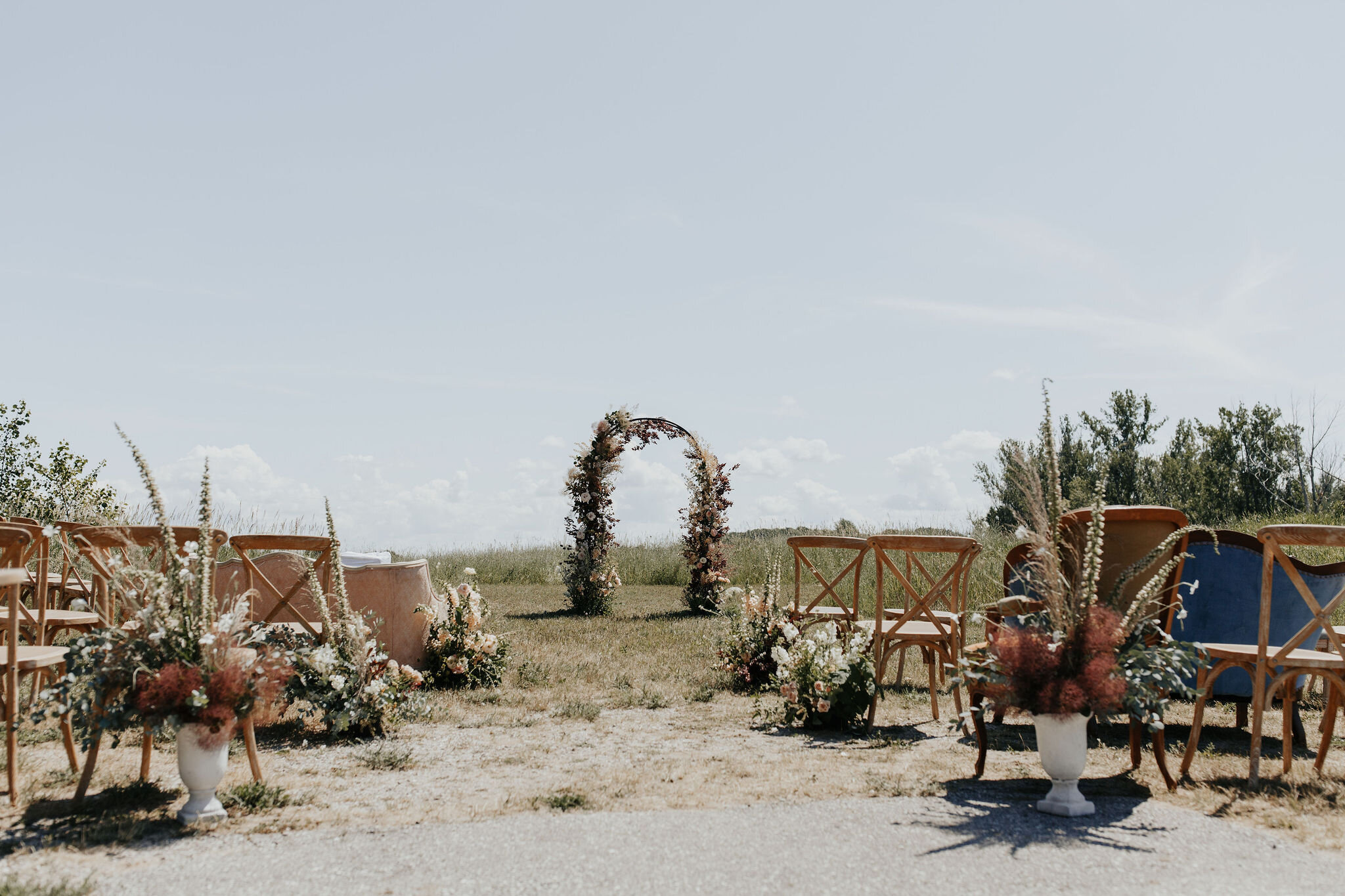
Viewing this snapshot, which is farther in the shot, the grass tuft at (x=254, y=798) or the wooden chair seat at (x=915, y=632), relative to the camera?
the wooden chair seat at (x=915, y=632)

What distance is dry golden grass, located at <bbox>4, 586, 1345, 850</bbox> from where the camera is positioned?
3.58m

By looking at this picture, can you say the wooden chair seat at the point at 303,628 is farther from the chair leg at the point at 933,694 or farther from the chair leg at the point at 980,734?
the chair leg at the point at 933,694

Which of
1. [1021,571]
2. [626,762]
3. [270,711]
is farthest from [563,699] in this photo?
[1021,571]

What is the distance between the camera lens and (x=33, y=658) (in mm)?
3799

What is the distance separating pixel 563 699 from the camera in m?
6.11

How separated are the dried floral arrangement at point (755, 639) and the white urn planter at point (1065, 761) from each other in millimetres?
2904

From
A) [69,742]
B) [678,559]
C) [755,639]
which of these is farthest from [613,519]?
[69,742]

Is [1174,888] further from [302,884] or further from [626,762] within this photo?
[302,884]

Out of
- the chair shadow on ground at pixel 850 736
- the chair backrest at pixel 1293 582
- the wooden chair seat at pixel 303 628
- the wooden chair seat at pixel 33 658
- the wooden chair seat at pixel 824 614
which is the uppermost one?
the chair backrest at pixel 1293 582

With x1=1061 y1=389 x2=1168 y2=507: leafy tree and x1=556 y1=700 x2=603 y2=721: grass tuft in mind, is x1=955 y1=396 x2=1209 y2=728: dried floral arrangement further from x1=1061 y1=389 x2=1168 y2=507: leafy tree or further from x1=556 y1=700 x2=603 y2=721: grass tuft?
x1=1061 y1=389 x2=1168 y2=507: leafy tree

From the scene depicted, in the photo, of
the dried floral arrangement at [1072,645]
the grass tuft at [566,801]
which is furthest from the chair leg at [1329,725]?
the grass tuft at [566,801]

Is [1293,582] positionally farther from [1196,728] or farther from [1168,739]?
[1168,739]

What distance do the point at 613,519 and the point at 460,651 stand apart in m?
6.79

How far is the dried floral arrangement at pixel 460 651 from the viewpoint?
642cm
